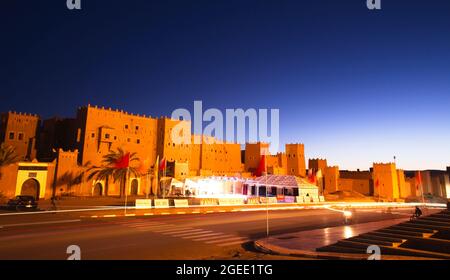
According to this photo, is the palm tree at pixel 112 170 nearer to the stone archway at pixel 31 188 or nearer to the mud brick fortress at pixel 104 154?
the mud brick fortress at pixel 104 154

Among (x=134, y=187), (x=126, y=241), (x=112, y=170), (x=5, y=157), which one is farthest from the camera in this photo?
(x=134, y=187)

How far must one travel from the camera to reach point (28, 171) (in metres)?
35.9

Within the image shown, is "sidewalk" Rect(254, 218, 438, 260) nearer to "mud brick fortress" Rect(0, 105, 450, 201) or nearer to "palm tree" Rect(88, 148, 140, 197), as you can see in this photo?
"mud brick fortress" Rect(0, 105, 450, 201)

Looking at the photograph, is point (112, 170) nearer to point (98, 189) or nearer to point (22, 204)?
point (98, 189)

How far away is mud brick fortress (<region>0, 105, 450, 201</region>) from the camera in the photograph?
3728cm

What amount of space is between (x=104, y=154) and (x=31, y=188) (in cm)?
1178

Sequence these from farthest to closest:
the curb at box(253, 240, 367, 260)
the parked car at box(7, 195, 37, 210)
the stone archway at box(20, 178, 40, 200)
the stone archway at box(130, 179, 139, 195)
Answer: the stone archway at box(130, 179, 139, 195) < the stone archway at box(20, 178, 40, 200) < the parked car at box(7, 195, 37, 210) < the curb at box(253, 240, 367, 260)

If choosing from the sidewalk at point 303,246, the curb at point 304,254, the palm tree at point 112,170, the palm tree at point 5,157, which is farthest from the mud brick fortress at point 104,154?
the curb at point 304,254

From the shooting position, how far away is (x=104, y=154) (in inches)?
1809

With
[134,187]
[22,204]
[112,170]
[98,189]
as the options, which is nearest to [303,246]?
[22,204]

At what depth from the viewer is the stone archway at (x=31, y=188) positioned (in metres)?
35.6

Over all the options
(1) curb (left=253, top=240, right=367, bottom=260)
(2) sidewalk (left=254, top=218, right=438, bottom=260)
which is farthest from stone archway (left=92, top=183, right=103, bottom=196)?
(1) curb (left=253, top=240, right=367, bottom=260)

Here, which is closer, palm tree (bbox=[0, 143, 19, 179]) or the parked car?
the parked car

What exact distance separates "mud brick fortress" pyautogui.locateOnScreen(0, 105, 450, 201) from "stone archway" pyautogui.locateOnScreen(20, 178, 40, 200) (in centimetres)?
11
